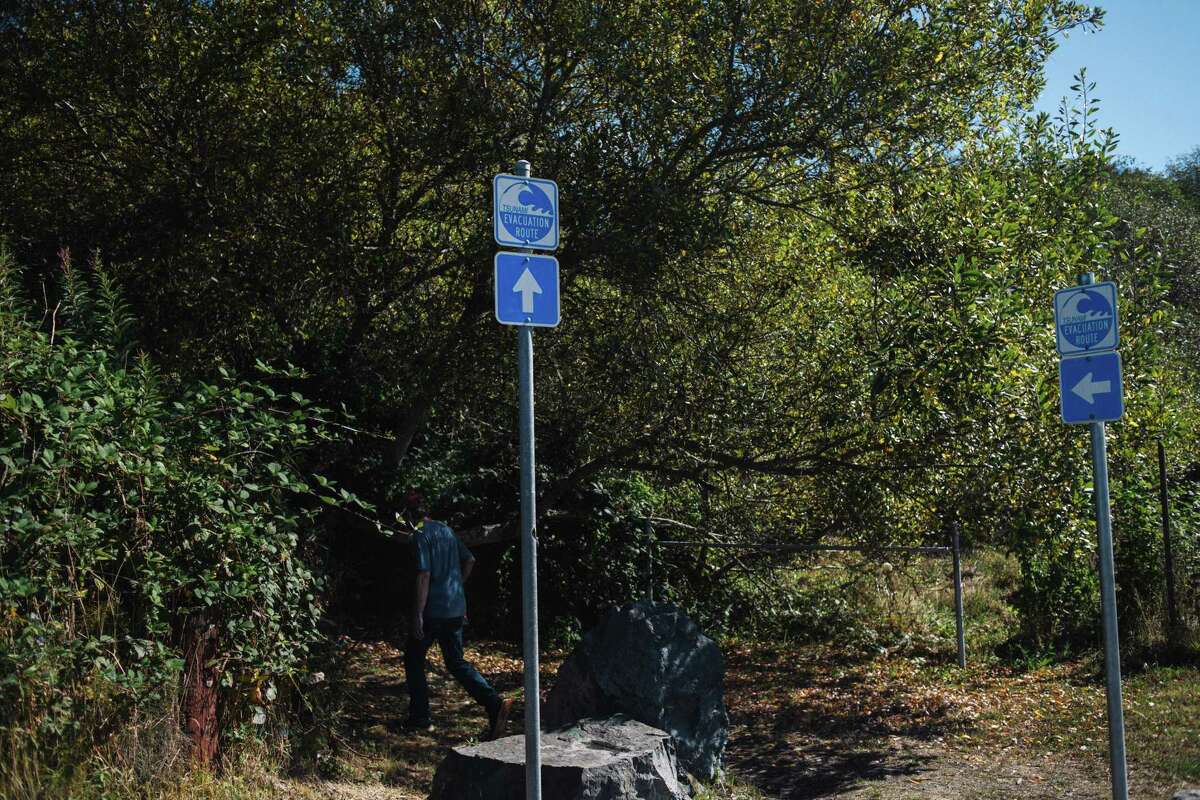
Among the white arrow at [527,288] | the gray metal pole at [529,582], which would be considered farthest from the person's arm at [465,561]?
the white arrow at [527,288]

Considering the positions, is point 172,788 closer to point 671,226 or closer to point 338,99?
point 671,226

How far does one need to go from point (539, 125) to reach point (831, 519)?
4.63 metres

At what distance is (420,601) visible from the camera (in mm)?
8070

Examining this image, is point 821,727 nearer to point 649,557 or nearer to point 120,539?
point 649,557

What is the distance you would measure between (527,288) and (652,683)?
3.36 meters

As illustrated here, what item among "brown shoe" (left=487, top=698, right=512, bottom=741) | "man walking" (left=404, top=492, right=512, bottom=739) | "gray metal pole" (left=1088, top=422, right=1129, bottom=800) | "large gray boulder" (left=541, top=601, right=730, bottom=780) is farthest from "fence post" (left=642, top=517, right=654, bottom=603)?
"gray metal pole" (left=1088, top=422, right=1129, bottom=800)

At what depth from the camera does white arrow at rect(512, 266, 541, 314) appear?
506 cm

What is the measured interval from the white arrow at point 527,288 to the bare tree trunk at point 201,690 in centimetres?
253

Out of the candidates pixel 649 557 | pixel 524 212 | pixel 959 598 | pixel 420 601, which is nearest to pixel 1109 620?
pixel 524 212

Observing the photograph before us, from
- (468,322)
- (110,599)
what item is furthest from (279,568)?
(468,322)

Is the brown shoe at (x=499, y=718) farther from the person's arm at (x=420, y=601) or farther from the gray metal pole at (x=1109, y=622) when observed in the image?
the gray metal pole at (x=1109, y=622)

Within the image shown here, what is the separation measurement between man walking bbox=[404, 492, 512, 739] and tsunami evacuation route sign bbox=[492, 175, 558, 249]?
343 cm

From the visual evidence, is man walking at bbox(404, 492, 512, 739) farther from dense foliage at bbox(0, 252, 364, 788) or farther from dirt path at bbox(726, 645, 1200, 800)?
dirt path at bbox(726, 645, 1200, 800)

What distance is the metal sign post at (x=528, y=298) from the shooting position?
4.76 metres
